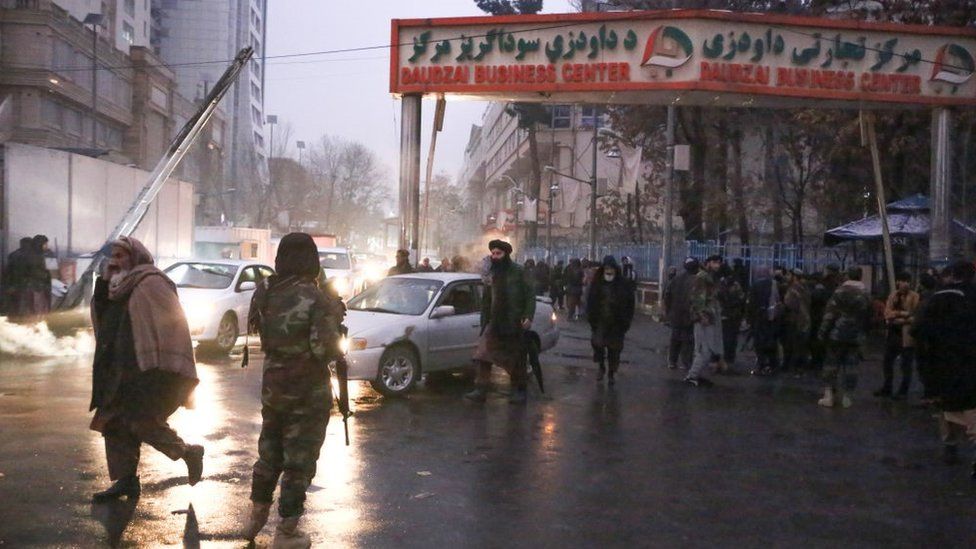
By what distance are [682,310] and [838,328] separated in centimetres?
345

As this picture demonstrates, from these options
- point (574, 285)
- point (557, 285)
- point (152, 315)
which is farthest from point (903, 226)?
point (152, 315)

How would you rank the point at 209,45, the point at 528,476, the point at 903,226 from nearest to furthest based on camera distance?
the point at 528,476, the point at 903,226, the point at 209,45

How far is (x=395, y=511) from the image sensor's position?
675 cm

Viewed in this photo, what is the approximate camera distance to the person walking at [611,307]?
1382 centimetres

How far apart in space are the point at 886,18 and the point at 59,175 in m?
19.7

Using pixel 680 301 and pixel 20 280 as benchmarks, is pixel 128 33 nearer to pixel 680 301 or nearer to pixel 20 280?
pixel 20 280

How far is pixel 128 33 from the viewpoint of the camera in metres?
67.1

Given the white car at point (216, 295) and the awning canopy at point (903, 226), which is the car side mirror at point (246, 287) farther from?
the awning canopy at point (903, 226)

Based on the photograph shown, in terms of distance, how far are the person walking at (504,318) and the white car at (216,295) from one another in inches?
224

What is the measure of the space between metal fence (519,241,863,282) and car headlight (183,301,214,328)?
29.0 feet

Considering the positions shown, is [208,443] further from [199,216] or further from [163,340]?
[199,216]

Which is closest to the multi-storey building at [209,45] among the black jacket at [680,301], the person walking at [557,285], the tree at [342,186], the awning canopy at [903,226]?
the tree at [342,186]

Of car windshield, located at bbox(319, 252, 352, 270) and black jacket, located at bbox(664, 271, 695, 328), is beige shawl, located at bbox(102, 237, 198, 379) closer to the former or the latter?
black jacket, located at bbox(664, 271, 695, 328)

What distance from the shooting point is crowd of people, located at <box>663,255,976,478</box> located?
877 centimetres
